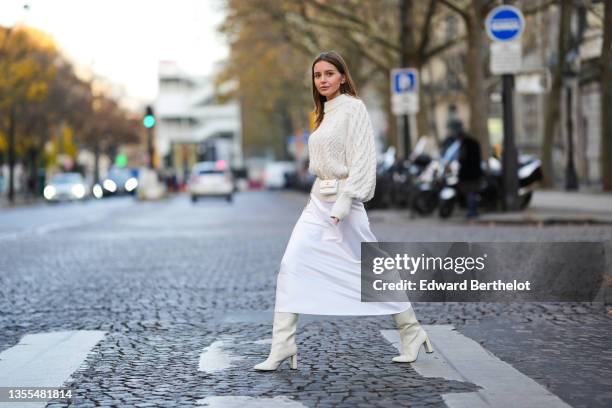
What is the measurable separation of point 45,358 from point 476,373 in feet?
8.47

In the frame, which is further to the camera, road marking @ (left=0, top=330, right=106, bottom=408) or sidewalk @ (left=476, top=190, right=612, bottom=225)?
sidewalk @ (left=476, top=190, right=612, bottom=225)

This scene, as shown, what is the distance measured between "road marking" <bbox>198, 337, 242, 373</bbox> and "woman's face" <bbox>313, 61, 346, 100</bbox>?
1657 mm

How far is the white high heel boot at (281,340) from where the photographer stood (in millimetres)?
7047

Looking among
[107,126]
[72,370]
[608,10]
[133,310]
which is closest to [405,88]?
[608,10]

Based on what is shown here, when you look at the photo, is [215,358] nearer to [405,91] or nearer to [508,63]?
[508,63]

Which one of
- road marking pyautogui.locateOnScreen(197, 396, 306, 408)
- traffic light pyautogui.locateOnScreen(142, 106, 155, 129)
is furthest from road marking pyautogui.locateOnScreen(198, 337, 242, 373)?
traffic light pyautogui.locateOnScreen(142, 106, 155, 129)

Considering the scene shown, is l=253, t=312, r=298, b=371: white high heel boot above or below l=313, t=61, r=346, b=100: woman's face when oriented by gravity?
below

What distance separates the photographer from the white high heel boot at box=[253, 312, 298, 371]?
7.05 metres

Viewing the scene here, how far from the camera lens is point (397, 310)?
281 inches

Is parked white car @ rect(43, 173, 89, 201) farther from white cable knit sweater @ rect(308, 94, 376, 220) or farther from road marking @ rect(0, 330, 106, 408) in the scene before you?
white cable knit sweater @ rect(308, 94, 376, 220)

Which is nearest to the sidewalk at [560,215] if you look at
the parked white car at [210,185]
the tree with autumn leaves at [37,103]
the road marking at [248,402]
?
the road marking at [248,402]

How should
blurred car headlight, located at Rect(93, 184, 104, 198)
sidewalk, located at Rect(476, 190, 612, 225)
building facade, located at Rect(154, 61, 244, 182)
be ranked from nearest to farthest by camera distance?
sidewalk, located at Rect(476, 190, 612, 225)
blurred car headlight, located at Rect(93, 184, 104, 198)
building facade, located at Rect(154, 61, 244, 182)

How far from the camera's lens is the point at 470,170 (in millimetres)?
24281

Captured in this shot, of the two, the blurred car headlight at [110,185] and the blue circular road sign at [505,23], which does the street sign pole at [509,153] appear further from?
the blurred car headlight at [110,185]
